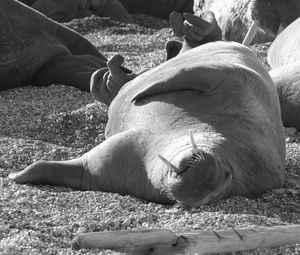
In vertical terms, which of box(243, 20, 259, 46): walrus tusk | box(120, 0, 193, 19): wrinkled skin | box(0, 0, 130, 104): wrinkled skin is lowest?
box(120, 0, 193, 19): wrinkled skin

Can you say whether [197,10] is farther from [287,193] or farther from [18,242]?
[18,242]

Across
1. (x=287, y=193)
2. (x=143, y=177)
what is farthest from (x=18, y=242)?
(x=287, y=193)

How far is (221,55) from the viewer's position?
5465 mm

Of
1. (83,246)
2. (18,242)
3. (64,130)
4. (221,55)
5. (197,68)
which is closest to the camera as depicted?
(83,246)

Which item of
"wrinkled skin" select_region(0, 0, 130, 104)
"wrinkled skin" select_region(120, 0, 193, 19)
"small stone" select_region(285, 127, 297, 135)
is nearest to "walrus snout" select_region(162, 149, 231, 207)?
"small stone" select_region(285, 127, 297, 135)

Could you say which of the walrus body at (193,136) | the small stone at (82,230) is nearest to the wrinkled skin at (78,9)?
the walrus body at (193,136)

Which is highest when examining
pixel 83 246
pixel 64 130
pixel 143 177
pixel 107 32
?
pixel 83 246

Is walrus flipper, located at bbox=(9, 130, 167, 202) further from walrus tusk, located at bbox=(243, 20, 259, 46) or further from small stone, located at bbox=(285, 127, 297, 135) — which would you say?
walrus tusk, located at bbox=(243, 20, 259, 46)

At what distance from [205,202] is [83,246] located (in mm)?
1073

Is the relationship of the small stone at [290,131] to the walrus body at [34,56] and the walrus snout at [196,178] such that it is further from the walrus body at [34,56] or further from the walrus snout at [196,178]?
the walrus snout at [196,178]

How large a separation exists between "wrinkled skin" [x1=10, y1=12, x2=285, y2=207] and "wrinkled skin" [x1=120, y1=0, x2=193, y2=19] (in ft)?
27.9

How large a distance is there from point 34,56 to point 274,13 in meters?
2.45

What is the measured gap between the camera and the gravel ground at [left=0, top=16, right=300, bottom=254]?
416 cm

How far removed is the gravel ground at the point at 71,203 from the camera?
4.16m
